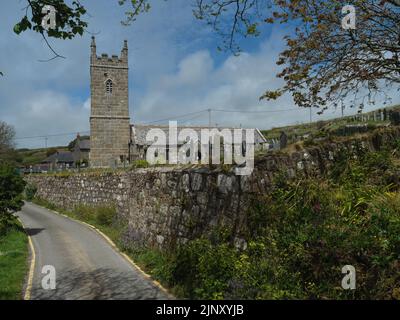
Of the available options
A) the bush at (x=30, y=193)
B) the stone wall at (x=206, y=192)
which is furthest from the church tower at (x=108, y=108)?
the stone wall at (x=206, y=192)

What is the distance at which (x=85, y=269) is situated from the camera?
11328 millimetres

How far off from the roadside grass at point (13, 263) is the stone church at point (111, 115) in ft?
88.6

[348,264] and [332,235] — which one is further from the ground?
[332,235]

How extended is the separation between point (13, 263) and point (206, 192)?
7.28 metres

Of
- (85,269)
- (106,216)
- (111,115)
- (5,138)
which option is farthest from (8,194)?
(5,138)

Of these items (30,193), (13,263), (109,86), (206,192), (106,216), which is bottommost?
(13,263)

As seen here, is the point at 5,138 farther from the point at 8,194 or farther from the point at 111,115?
the point at 8,194

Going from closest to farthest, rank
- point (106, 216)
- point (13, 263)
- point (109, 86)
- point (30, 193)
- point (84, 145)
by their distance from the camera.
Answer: point (13, 263) → point (106, 216) → point (30, 193) → point (109, 86) → point (84, 145)

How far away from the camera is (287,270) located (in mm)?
6738

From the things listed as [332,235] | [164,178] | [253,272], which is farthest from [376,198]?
[164,178]

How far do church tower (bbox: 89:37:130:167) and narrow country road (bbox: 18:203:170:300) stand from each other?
26791 mm

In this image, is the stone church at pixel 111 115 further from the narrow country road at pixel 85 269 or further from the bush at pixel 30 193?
the narrow country road at pixel 85 269

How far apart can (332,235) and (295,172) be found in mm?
2476
